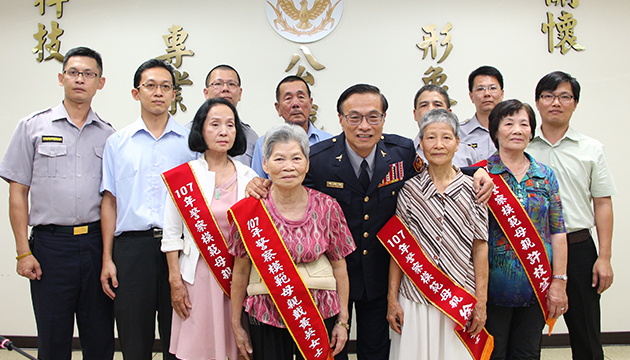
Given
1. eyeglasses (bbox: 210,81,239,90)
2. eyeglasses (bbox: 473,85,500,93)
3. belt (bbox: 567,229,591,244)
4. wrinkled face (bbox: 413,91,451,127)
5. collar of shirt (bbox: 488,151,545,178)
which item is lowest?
belt (bbox: 567,229,591,244)

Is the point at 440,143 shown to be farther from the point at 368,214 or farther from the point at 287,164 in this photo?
the point at 287,164

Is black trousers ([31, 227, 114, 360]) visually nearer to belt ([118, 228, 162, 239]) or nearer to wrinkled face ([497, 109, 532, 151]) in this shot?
belt ([118, 228, 162, 239])

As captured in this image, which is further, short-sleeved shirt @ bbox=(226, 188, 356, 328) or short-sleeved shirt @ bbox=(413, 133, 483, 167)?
short-sleeved shirt @ bbox=(413, 133, 483, 167)

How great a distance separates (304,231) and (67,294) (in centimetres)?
129

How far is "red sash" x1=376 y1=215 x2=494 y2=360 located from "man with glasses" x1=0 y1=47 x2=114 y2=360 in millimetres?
1454

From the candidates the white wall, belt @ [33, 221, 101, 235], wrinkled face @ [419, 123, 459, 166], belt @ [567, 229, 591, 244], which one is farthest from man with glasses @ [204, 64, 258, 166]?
belt @ [567, 229, 591, 244]

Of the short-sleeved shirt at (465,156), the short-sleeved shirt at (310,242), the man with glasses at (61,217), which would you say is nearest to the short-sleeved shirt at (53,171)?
the man with glasses at (61,217)

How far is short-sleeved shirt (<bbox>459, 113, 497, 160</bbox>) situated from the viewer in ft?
7.16

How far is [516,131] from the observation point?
1551 mm

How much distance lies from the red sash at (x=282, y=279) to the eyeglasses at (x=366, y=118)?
0.54m

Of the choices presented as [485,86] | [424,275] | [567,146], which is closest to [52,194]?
[424,275]

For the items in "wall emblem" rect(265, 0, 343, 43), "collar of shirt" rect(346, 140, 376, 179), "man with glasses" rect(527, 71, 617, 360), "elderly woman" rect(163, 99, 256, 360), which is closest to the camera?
"elderly woman" rect(163, 99, 256, 360)

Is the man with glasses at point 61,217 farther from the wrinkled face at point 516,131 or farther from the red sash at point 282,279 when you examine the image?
the wrinkled face at point 516,131

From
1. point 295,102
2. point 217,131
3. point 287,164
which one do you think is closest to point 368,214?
point 287,164
